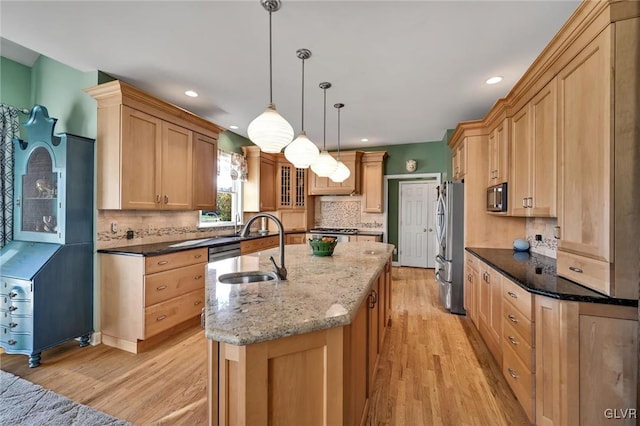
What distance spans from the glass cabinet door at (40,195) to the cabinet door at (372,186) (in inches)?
183

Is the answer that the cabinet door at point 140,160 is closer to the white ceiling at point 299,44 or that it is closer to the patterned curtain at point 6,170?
the white ceiling at point 299,44

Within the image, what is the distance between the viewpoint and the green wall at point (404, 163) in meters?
5.34

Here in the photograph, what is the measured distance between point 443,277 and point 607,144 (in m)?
2.62

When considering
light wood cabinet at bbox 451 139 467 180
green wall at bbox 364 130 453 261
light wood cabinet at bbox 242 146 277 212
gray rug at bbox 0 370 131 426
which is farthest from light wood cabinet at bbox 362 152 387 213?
gray rug at bbox 0 370 131 426

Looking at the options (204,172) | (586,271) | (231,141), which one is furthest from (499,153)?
(231,141)

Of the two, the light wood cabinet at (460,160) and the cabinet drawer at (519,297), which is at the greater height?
the light wood cabinet at (460,160)

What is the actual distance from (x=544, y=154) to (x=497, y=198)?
2.84 feet

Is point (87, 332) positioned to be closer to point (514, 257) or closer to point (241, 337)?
point (241, 337)

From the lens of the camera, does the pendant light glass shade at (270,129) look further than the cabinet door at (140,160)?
No

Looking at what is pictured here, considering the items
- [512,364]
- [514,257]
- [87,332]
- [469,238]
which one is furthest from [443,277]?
[87,332]

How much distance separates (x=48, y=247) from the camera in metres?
2.44

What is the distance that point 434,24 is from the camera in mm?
1985

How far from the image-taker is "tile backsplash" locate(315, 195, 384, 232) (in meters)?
5.91

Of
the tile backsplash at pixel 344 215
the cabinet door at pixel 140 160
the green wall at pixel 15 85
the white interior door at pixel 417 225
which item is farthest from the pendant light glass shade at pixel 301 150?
the white interior door at pixel 417 225
